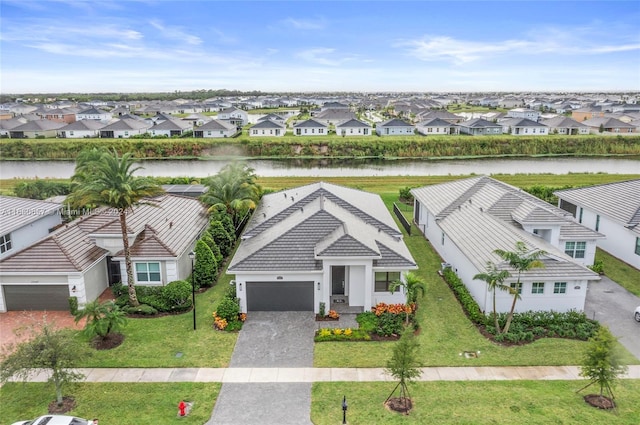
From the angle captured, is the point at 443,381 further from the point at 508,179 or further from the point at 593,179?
the point at 593,179

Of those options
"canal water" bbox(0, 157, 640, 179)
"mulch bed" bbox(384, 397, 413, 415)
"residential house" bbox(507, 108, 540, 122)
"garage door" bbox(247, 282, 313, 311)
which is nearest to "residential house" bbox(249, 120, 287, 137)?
"canal water" bbox(0, 157, 640, 179)

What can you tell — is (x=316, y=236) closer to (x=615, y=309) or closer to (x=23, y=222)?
(x=615, y=309)

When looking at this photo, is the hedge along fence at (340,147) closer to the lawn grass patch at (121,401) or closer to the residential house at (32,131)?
the residential house at (32,131)

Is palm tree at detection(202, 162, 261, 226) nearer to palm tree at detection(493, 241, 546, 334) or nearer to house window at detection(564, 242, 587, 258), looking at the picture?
palm tree at detection(493, 241, 546, 334)

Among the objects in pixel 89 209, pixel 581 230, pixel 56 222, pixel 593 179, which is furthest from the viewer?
pixel 593 179

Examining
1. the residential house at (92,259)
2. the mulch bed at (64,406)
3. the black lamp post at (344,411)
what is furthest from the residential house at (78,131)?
the black lamp post at (344,411)

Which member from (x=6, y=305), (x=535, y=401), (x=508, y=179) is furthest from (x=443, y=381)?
(x=508, y=179)
